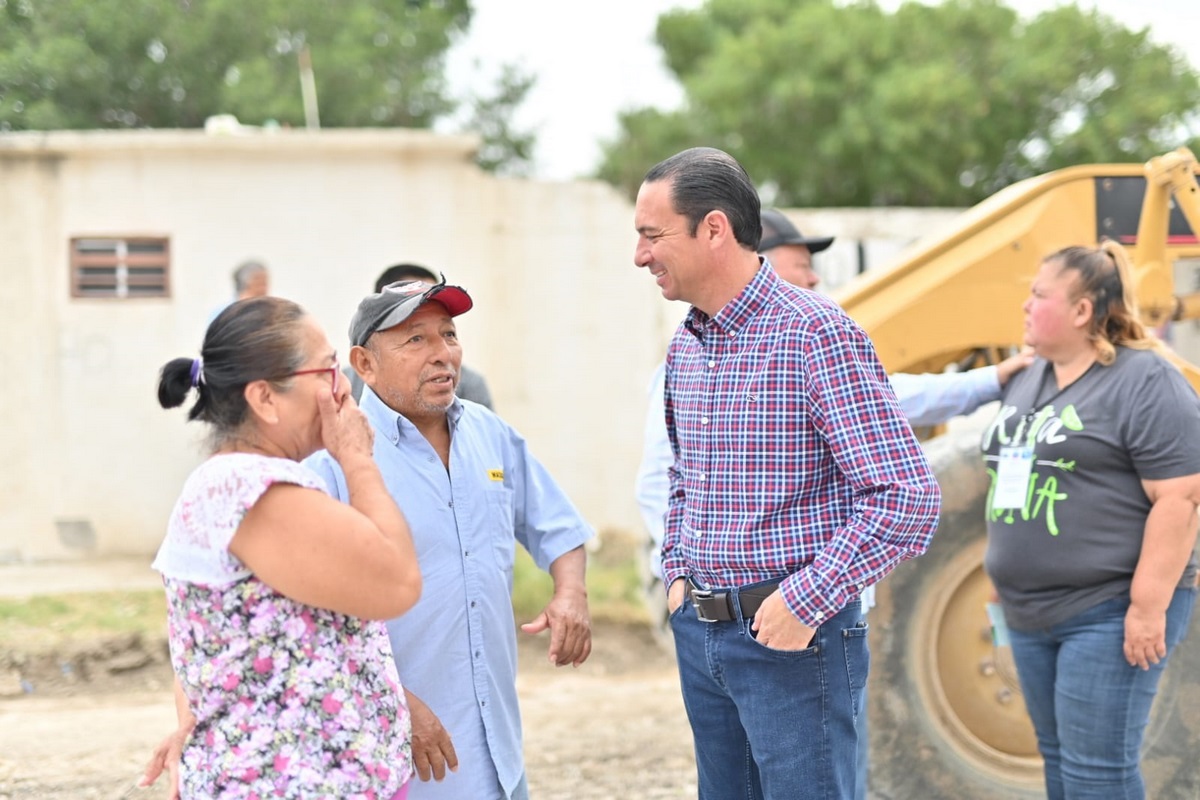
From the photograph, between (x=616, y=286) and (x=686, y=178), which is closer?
(x=686, y=178)

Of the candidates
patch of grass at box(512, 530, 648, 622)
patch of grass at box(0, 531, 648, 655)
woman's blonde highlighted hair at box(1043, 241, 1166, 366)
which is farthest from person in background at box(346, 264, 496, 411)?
patch of grass at box(0, 531, 648, 655)

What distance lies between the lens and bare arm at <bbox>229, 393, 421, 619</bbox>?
2.29 m

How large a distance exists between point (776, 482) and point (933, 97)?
593 inches

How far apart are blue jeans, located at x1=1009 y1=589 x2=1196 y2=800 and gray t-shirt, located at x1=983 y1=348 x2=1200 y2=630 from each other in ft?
0.20

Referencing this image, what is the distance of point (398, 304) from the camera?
2.98m

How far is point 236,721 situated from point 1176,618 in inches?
103

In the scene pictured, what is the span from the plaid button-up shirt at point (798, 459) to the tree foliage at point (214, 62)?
37.9 ft

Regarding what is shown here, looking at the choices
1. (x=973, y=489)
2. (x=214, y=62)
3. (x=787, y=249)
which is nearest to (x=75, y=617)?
(x=787, y=249)

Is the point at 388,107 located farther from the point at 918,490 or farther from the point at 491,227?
the point at 918,490

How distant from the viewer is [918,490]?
2.65 metres

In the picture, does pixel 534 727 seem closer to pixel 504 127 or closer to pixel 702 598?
pixel 702 598

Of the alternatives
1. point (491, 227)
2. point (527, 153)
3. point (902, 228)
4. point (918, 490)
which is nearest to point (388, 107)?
point (527, 153)

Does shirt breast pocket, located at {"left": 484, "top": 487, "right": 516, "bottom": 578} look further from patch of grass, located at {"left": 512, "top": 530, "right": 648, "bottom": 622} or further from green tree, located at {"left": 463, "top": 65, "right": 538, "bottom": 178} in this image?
green tree, located at {"left": 463, "top": 65, "right": 538, "bottom": 178}

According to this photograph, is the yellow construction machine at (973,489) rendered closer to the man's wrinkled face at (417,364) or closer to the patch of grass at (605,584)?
the man's wrinkled face at (417,364)
